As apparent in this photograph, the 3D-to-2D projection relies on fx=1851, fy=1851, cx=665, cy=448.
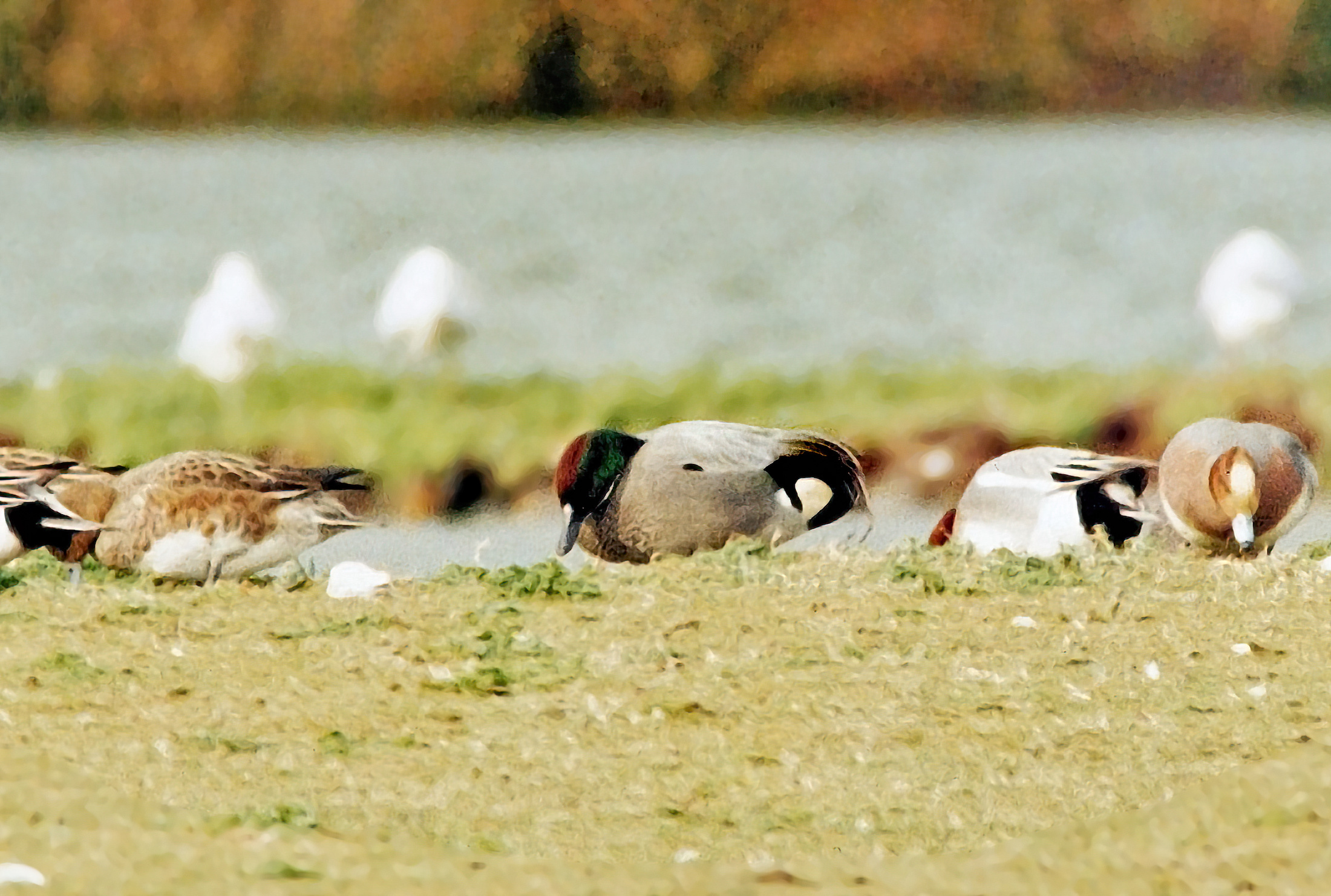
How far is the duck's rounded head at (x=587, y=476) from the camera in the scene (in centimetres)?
348

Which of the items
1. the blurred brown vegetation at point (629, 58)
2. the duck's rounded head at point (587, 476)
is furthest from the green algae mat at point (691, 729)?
the blurred brown vegetation at point (629, 58)

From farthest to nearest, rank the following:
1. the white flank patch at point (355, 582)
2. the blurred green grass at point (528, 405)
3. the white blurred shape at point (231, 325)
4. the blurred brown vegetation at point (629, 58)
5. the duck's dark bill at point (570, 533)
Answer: the blurred brown vegetation at point (629, 58) < the white blurred shape at point (231, 325) < the blurred green grass at point (528, 405) < the duck's dark bill at point (570, 533) < the white flank patch at point (355, 582)

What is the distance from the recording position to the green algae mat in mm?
2004

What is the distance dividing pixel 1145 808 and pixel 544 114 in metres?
4.13

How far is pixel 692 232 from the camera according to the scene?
7328mm

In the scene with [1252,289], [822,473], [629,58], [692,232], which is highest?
[629,58]

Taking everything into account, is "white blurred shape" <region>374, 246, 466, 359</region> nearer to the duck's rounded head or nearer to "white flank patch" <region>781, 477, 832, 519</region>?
the duck's rounded head

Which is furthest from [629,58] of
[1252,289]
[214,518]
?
[214,518]

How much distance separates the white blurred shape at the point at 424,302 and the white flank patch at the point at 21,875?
3.17 metres

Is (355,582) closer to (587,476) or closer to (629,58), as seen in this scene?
(587,476)

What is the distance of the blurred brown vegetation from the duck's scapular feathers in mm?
2554

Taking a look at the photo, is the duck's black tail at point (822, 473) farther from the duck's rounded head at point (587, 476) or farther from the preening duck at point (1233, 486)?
the preening duck at point (1233, 486)

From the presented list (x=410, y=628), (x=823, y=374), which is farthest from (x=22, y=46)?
(x=410, y=628)

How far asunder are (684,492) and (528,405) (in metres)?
1.38
